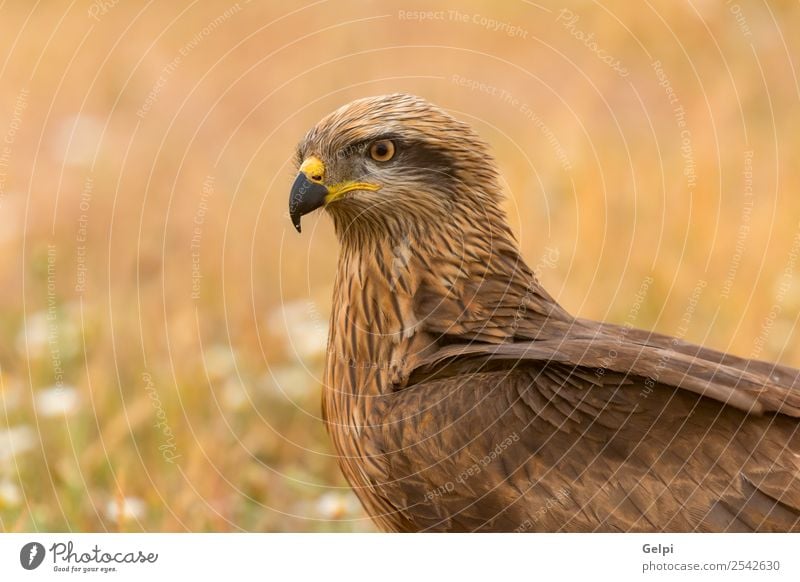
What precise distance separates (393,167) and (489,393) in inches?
48.2

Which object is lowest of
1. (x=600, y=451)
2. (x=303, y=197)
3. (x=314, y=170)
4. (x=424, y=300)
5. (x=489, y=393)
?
(x=600, y=451)

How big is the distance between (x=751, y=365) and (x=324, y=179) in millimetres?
2280

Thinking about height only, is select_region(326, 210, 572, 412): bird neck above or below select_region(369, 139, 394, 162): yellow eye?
below

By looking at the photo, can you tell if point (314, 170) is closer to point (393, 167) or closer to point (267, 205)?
point (393, 167)

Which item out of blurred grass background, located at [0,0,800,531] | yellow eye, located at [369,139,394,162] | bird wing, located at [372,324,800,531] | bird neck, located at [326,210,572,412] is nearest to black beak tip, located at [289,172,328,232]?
yellow eye, located at [369,139,394,162]

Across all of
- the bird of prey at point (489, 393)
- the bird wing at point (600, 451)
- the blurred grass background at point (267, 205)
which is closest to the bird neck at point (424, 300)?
the bird of prey at point (489, 393)

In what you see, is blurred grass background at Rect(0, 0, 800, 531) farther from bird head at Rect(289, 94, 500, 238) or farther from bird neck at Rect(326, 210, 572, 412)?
bird head at Rect(289, 94, 500, 238)

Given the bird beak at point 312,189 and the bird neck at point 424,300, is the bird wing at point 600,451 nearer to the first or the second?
the bird neck at point 424,300

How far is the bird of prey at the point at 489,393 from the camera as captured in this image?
5.01 metres

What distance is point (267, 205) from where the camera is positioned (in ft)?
32.7

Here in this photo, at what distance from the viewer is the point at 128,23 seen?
10594mm

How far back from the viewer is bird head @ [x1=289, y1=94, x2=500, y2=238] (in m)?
5.54

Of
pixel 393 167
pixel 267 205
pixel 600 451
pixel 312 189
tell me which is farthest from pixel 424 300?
pixel 267 205

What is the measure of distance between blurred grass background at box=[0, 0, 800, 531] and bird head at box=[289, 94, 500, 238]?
192 cm
